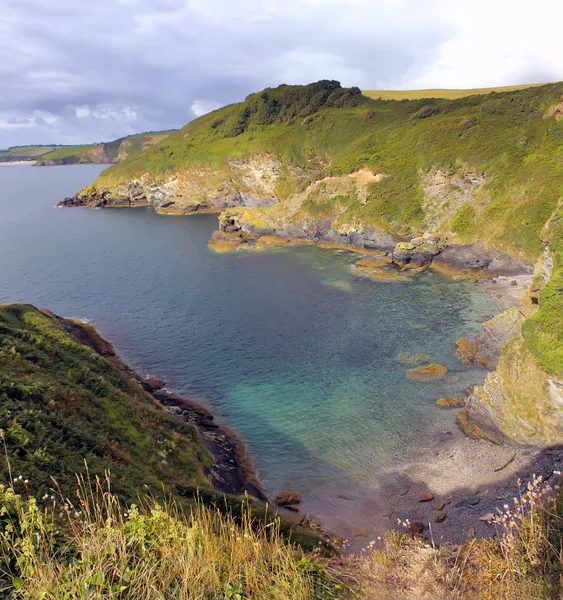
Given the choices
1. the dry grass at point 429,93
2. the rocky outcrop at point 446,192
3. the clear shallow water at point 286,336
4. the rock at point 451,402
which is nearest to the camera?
the clear shallow water at point 286,336

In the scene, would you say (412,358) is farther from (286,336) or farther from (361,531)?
(361,531)

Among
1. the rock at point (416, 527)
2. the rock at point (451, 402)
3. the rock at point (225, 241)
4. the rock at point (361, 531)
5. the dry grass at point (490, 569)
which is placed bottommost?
the rock at point (361, 531)

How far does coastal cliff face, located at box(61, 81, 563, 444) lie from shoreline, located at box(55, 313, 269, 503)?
52.1ft

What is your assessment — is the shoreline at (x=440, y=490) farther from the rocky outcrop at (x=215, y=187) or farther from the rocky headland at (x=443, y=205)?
the rocky outcrop at (x=215, y=187)

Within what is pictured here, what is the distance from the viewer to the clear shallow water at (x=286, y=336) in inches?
1116

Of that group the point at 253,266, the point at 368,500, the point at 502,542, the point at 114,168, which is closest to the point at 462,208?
the point at 253,266

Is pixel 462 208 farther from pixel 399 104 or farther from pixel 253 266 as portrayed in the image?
pixel 399 104

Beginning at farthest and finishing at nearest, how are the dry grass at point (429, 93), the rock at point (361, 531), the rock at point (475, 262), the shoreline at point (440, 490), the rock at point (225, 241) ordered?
1. the dry grass at point (429, 93)
2. the rock at point (225, 241)
3. the rock at point (475, 262)
4. the rock at point (361, 531)
5. the shoreline at point (440, 490)

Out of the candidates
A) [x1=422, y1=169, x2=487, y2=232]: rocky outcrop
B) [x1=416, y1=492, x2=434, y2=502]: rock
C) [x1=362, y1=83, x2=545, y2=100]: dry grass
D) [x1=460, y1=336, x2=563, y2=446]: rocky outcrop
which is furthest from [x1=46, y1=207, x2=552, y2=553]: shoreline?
[x1=362, y1=83, x2=545, y2=100]: dry grass

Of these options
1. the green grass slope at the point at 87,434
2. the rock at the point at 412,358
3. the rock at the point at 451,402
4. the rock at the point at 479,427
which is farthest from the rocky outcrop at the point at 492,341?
the green grass slope at the point at 87,434

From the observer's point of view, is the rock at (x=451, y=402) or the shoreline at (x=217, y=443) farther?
the rock at (x=451, y=402)

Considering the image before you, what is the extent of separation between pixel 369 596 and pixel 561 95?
83.2 meters

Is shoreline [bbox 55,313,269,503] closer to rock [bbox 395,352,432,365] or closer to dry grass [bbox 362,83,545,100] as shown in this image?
rock [bbox 395,352,432,365]

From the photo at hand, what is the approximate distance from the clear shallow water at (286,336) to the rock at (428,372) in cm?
83
